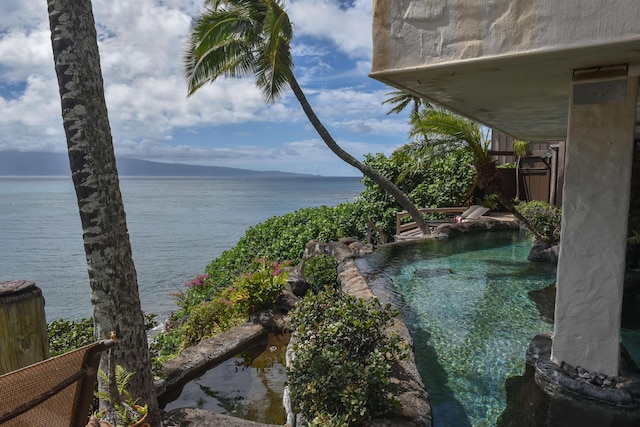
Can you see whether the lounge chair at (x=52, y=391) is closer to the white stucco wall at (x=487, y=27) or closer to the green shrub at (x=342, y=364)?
the green shrub at (x=342, y=364)

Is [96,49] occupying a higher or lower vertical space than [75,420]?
higher

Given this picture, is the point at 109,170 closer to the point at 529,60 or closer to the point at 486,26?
the point at 486,26

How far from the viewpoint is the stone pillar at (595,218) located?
3.95 m

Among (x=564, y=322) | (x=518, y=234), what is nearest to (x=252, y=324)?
(x=564, y=322)

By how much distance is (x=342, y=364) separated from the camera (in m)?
3.66

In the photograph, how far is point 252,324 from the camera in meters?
6.85

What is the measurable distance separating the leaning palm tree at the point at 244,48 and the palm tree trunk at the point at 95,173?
31.7ft

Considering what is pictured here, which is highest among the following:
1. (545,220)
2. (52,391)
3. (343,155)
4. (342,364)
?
(343,155)

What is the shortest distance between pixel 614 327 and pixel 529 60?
8.50ft

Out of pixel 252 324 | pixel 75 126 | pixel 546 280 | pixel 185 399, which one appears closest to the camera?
pixel 75 126

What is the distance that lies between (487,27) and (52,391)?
12.6 ft

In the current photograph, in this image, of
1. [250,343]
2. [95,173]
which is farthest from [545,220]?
[95,173]

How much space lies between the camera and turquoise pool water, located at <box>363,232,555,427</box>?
14.7 ft

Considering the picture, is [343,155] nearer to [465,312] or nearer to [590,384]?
[465,312]
